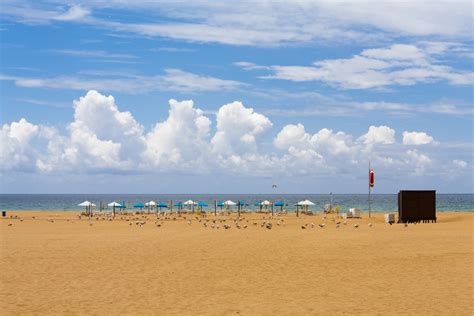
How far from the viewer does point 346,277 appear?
17.3 m

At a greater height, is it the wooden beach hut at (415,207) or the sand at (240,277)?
the wooden beach hut at (415,207)

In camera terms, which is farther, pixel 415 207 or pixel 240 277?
pixel 415 207

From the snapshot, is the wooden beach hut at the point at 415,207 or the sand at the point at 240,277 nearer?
the sand at the point at 240,277

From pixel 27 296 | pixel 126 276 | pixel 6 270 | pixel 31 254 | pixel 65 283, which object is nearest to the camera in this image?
pixel 27 296

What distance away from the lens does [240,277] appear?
57.3 feet

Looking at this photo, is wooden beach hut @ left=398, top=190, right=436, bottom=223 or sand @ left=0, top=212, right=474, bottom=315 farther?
wooden beach hut @ left=398, top=190, right=436, bottom=223

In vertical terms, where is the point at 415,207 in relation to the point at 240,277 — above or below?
above

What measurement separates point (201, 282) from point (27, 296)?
15.5 ft

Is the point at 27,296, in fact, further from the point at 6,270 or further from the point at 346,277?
the point at 346,277

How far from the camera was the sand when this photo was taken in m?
13.4

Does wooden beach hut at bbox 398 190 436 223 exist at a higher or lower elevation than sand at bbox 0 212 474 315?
higher

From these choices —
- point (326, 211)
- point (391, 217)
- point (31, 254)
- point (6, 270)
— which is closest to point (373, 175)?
point (391, 217)

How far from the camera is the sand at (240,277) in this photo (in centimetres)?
1339

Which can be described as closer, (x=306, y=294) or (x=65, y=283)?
(x=306, y=294)
